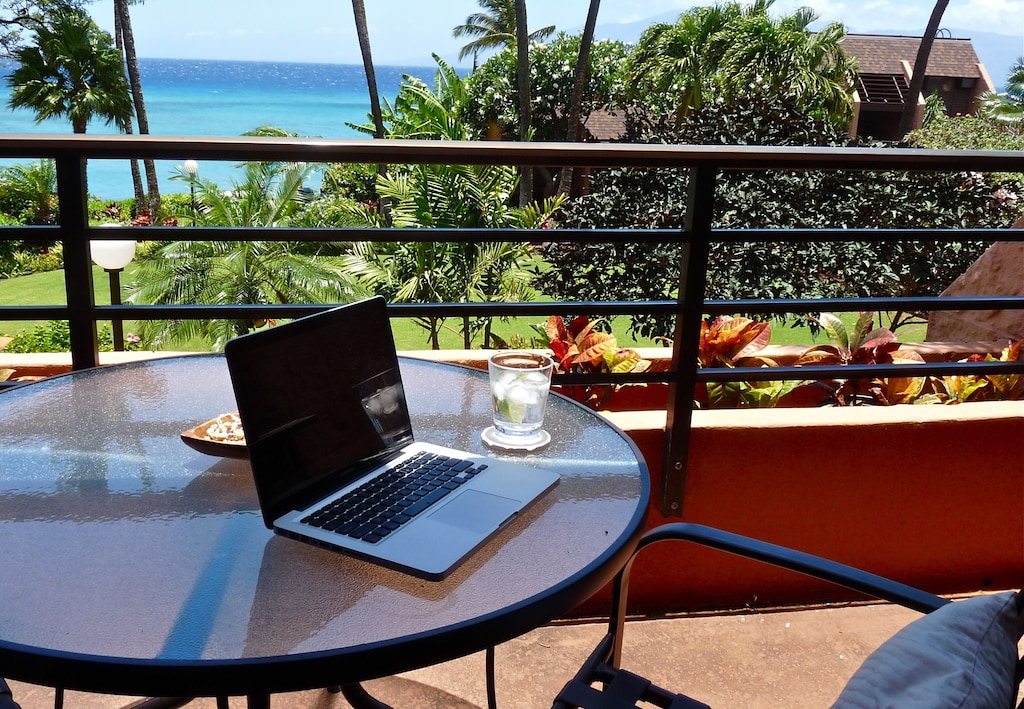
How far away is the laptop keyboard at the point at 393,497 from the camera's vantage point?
1004mm

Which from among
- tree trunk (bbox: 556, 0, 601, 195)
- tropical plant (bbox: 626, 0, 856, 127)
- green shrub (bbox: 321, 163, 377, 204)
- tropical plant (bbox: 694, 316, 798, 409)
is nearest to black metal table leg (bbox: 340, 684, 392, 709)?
tropical plant (bbox: 694, 316, 798, 409)

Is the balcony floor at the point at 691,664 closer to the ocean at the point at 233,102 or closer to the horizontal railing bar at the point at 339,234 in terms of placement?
the horizontal railing bar at the point at 339,234

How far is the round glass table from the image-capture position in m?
0.80

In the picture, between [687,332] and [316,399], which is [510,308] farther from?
[316,399]

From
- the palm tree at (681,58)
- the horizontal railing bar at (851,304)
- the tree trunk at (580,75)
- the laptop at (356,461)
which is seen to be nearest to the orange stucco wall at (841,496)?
the horizontal railing bar at (851,304)

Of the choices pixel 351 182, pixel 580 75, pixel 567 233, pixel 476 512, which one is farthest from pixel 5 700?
pixel 580 75

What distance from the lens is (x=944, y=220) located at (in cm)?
670

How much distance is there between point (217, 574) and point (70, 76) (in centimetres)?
2556

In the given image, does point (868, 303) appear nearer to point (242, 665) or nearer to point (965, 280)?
point (242, 665)

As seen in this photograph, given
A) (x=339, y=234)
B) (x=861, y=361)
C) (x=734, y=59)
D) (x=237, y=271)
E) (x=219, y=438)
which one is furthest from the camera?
(x=734, y=59)

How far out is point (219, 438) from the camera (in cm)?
121

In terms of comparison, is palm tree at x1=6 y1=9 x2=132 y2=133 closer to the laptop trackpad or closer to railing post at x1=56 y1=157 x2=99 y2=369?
railing post at x1=56 y1=157 x2=99 y2=369

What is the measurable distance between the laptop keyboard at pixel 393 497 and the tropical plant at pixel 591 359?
5.23 ft

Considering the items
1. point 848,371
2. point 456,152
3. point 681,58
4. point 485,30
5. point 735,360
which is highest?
point 485,30
